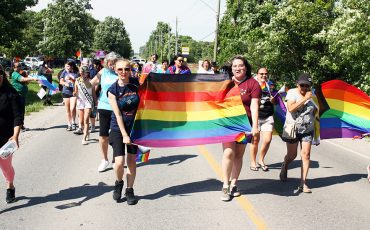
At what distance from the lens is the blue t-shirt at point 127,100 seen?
5652 mm

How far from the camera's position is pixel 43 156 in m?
8.79

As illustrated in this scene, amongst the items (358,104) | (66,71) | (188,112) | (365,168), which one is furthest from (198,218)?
(66,71)

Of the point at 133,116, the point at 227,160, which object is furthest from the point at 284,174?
the point at 133,116

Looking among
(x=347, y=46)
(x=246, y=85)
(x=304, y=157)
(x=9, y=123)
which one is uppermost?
(x=347, y=46)

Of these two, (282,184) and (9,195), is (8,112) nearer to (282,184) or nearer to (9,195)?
(9,195)

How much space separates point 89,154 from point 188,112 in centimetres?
344

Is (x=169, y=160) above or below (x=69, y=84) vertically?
below

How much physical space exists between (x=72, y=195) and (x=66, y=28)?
148 ft

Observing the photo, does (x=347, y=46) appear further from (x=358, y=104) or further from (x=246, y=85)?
(x=246, y=85)

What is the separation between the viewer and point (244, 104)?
240 inches

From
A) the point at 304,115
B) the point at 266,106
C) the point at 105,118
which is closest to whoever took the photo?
the point at 304,115

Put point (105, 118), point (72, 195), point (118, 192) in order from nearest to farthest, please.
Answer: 1. point (118, 192)
2. point (72, 195)
3. point (105, 118)

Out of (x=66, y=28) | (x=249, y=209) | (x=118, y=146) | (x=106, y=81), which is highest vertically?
(x=66, y=28)

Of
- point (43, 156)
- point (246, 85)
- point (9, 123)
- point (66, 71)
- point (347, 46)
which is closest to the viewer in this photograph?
point (9, 123)
